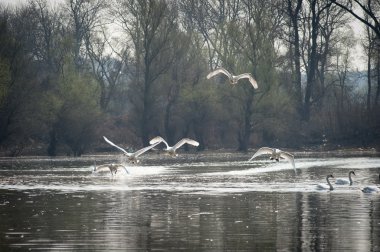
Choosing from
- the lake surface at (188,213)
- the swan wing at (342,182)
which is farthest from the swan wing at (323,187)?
the swan wing at (342,182)

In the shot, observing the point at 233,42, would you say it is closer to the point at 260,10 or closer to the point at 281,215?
the point at 260,10

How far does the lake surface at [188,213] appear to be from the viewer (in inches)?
738

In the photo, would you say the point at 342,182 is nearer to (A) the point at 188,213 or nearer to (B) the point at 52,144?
(A) the point at 188,213

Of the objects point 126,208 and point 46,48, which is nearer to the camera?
point 126,208

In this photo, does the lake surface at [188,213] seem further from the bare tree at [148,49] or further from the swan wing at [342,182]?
the bare tree at [148,49]

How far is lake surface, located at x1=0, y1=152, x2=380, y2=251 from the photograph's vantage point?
738 inches

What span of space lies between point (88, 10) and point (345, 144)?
27751 mm

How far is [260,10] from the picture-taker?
7262cm

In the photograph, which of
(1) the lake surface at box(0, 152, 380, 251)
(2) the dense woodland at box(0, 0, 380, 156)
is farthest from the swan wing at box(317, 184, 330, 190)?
(2) the dense woodland at box(0, 0, 380, 156)

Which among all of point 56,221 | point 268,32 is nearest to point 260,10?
point 268,32

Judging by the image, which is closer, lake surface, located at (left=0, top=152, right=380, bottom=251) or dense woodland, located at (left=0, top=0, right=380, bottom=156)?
lake surface, located at (left=0, top=152, right=380, bottom=251)

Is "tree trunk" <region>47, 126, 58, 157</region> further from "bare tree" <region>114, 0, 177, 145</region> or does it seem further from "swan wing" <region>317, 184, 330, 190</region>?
"swan wing" <region>317, 184, 330, 190</region>

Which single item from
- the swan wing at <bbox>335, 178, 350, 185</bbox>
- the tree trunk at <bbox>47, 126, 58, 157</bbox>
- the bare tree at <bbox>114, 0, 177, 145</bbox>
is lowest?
the swan wing at <bbox>335, 178, 350, 185</bbox>

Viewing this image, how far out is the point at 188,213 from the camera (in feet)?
79.3
